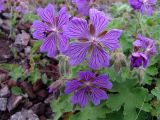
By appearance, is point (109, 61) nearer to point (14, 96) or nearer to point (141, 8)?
point (141, 8)

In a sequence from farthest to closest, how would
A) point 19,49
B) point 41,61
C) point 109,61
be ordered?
1. point 19,49
2. point 41,61
3. point 109,61

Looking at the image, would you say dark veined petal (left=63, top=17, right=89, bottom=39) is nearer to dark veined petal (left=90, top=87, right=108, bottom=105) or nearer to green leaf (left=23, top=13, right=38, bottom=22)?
dark veined petal (left=90, top=87, right=108, bottom=105)

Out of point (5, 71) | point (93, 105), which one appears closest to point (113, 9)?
point (5, 71)

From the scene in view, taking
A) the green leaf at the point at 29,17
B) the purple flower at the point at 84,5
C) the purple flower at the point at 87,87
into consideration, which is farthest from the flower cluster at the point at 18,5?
the purple flower at the point at 87,87

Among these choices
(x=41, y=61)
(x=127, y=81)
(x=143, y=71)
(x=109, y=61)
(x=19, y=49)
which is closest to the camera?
(x=109, y=61)

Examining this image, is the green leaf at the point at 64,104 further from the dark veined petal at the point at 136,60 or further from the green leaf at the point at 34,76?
the dark veined petal at the point at 136,60
